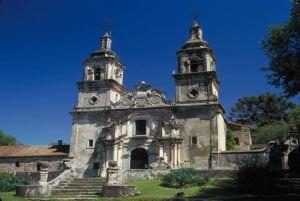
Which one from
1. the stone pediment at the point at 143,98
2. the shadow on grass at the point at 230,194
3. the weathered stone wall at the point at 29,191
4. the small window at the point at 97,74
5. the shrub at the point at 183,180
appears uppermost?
the small window at the point at 97,74

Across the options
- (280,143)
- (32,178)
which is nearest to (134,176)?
(32,178)

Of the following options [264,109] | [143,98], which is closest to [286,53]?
[143,98]

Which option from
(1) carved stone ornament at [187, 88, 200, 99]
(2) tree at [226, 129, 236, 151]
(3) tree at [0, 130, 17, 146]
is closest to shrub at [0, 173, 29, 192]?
(1) carved stone ornament at [187, 88, 200, 99]

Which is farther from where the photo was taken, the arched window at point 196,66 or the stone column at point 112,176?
the arched window at point 196,66

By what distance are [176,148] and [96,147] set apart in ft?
26.2

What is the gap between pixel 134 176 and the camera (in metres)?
26.8

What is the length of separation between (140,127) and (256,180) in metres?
16.2

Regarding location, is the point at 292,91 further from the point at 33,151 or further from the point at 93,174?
the point at 33,151

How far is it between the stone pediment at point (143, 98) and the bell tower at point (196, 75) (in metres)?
1.69

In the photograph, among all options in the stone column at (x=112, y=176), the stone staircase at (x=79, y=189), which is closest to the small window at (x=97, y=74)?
the stone staircase at (x=79, y=189)

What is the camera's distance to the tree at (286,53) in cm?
1786

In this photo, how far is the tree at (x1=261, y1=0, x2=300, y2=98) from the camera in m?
17.9

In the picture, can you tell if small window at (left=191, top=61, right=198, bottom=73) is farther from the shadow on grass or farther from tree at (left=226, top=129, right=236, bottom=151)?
the shadow on grass

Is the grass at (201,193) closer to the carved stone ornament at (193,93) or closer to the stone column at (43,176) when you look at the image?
the stone column at (43,176)
